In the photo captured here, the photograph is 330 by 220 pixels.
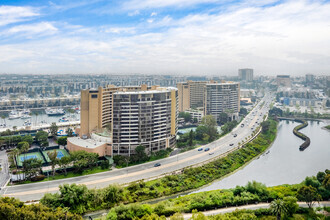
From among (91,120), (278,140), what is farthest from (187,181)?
(278,140)

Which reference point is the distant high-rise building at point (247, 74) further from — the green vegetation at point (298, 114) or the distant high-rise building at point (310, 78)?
the green vegetation at point (298, 114)

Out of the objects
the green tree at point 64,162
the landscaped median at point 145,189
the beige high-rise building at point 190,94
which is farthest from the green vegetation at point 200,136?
the green tree at point 64,162

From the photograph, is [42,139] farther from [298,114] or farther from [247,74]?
[247,74]

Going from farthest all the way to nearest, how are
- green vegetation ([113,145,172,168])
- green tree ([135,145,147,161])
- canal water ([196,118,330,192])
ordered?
1. green tree ([135,145,147,161])
2. green vegetation ([113,145,172,168])
3. canal water ([196,118,330,192])

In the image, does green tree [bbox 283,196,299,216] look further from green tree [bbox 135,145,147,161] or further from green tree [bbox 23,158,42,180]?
green tree [bbox 23,158,42,180]

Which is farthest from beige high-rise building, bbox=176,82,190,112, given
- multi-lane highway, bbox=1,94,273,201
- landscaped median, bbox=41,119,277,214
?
landscaped median, bbox=41,119,277,214

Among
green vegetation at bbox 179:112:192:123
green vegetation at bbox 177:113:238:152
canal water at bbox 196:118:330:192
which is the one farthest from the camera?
green vegetation at bbox 179:112:192:123

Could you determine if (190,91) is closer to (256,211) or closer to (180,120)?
(180,120)
